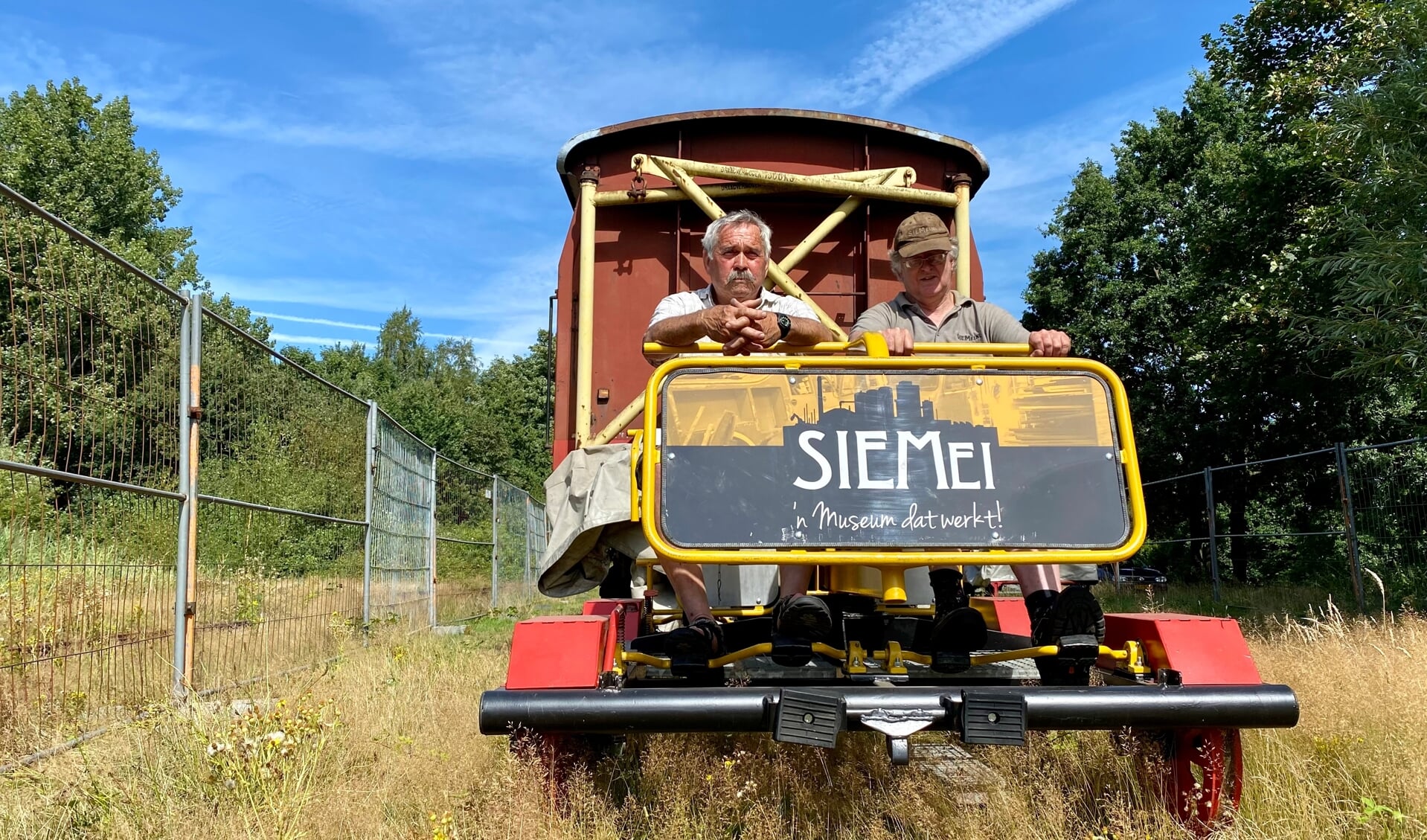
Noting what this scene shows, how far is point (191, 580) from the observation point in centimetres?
461

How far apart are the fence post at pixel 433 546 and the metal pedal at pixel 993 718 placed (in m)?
7.83

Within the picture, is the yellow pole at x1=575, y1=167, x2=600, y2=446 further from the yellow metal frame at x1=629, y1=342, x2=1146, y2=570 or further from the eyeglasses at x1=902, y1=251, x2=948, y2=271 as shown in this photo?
the yellow metal frame at x1=629, y1=342, x2=1146, y2=570

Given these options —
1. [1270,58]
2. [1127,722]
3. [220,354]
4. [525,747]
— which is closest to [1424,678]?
[1127,722]

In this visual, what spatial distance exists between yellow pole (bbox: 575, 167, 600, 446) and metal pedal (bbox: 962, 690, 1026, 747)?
306 centimetres

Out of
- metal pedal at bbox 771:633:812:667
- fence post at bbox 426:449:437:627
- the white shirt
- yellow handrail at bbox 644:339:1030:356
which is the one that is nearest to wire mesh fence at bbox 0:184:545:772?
the white shirt

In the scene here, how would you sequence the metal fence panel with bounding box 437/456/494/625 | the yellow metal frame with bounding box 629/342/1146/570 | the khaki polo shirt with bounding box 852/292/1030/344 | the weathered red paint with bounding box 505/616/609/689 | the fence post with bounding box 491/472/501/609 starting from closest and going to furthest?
the yellow metal frame with bounding box 629/342/1146/570 < the weathered red paint with bounding box 505/616/609/689 < the khaki polo shirt with bounding box 852/292/1030/344 < the metal fence panel with bounding box 437/456/494/625 < the fence post with bounding box 491/472/501/609

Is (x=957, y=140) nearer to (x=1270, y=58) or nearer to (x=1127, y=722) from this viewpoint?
(x=1127, y=722)

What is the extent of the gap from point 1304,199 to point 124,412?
14.4 meters

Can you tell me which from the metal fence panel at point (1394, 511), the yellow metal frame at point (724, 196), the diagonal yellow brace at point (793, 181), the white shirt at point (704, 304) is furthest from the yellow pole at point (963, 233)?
the metal fence panel at point (1394, 511)

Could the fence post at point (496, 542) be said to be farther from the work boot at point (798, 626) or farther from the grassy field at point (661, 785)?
the work boot at point (798, 626)

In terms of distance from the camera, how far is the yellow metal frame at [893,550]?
2.61m

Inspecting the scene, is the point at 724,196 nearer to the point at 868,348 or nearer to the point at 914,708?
the point at 868,348

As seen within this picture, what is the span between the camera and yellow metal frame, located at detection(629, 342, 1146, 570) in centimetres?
261

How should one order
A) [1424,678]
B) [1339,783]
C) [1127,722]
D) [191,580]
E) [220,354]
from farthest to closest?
[220,354] < [191,580] < [1424,678] < [1339,783] < [1127,722]
